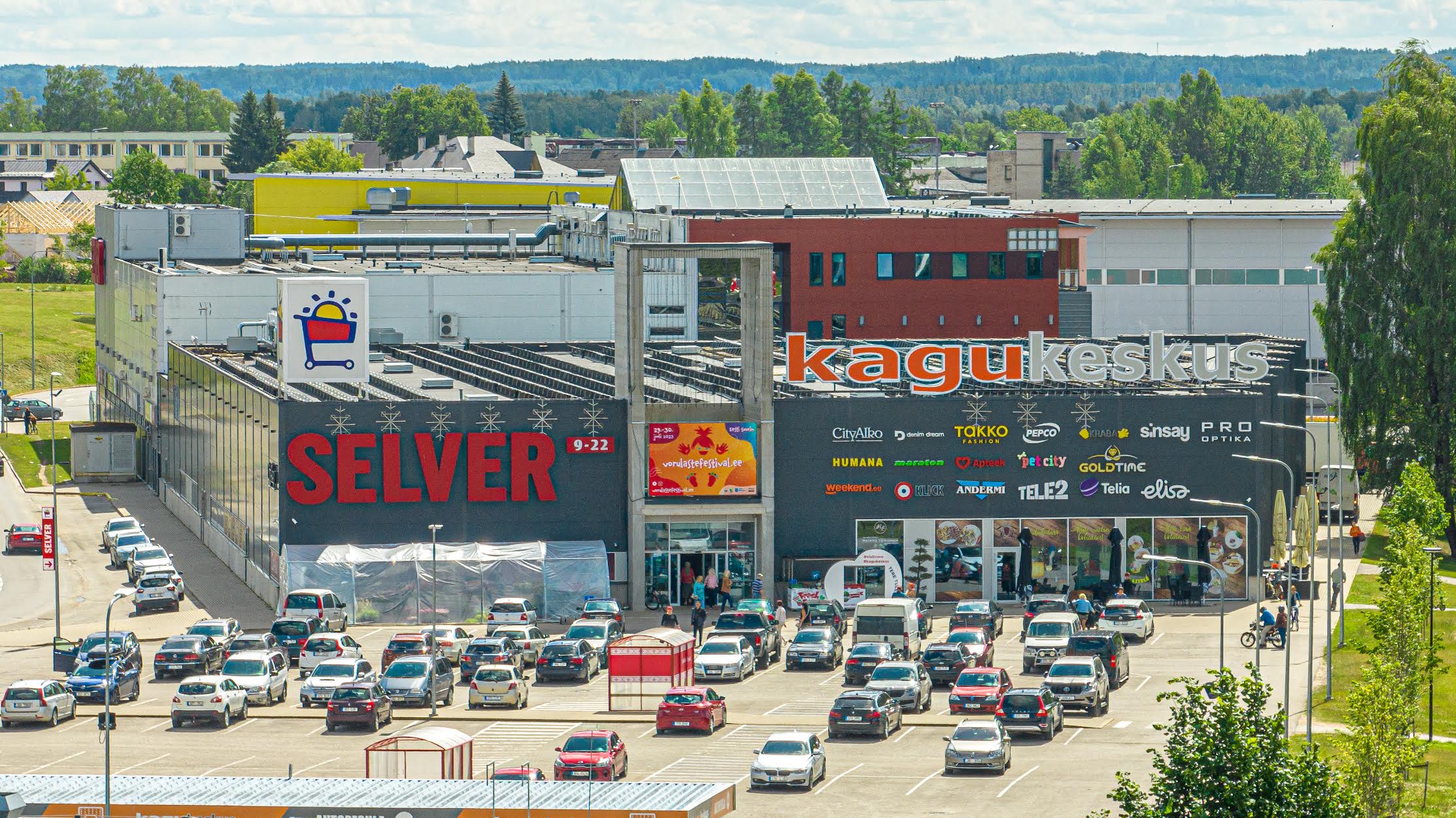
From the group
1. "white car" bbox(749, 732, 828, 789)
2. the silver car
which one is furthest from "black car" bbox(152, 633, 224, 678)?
"white car" bbox(749, 732, 828, 789)

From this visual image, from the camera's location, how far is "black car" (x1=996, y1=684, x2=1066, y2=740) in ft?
222

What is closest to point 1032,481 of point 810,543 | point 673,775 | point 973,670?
point 810,543

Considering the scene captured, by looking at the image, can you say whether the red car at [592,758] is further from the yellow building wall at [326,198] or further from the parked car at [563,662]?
the yellow building wall at [326,198]

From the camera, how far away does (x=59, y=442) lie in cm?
15388

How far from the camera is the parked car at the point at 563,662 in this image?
79000 mm

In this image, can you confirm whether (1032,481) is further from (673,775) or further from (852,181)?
(852,181)

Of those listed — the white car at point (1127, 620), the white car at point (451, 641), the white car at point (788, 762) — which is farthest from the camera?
the white car at point (1127, 620)

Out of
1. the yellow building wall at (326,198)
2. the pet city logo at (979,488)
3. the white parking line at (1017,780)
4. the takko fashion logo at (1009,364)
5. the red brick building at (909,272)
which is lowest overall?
the white parking line at (1017,780)

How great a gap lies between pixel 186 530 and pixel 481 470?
1168 inches

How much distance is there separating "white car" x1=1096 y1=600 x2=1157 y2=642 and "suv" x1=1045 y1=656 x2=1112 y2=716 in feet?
42.5

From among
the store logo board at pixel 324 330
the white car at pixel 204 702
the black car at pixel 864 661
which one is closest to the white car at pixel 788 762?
the black car at pixel 864 661

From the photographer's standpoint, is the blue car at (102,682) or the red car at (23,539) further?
the red car at (23,539)

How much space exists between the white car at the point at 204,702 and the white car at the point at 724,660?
16.1 metres

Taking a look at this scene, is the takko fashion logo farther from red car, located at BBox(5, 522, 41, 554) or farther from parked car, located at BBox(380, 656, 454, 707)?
red car, located at BBox(5, 522, 41, 554)
